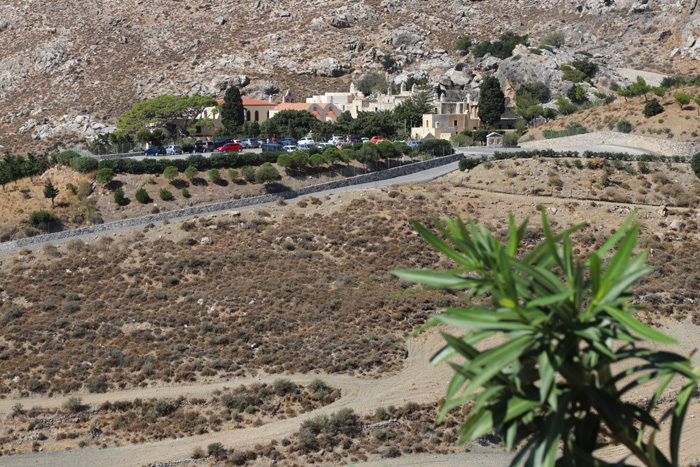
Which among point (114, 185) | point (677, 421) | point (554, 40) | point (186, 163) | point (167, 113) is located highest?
point (554, 40)

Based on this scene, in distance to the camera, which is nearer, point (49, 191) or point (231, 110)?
point (49, 191)

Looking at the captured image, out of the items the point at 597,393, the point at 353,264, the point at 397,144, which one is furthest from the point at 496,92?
the point at 597,393

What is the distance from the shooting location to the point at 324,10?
13425 centimetres

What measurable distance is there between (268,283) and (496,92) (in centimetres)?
5918

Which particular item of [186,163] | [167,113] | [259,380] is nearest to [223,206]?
[186,163]

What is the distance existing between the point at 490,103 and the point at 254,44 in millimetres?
54187

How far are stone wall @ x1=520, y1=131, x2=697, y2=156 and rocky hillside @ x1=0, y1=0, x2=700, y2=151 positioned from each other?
4072cm

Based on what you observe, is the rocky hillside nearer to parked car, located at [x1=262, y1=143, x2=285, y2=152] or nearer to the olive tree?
parked car, located at [x1=262, y1=143, x2=285, y2=152]

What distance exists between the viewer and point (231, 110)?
3366 inches

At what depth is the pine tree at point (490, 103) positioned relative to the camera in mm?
86562

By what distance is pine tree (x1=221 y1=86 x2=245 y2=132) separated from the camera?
85.3m

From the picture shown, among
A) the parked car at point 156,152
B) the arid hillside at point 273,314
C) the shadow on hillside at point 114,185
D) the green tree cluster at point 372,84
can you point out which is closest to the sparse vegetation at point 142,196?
the shadow on hillside at point 114,185

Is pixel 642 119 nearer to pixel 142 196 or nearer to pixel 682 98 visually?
pixel 682 98

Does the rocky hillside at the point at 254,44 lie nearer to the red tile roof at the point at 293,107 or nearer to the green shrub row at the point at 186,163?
the red tile roof at the point at 293,107
